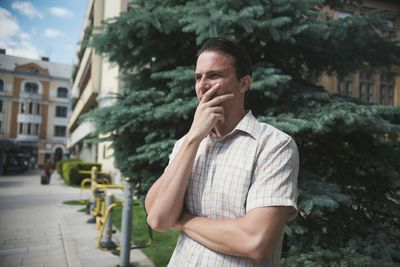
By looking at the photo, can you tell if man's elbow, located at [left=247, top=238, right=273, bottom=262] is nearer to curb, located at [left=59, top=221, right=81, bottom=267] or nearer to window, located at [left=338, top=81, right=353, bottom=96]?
window, located at [left=338, top=81, right=353, bottom=96]

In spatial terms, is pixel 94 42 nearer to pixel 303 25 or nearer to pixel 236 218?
pixel 303 25

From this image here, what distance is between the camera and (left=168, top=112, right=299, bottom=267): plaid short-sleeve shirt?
133 centimetres

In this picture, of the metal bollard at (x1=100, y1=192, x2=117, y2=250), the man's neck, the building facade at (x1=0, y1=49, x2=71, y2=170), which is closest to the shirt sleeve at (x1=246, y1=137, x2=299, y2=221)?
the man's neck

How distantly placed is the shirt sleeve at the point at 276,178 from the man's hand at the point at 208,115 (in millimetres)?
287

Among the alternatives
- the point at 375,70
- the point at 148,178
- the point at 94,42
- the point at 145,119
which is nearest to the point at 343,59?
the point at 375,70

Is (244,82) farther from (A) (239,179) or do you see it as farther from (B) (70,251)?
(B) (70,251)

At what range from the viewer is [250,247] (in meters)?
1.27

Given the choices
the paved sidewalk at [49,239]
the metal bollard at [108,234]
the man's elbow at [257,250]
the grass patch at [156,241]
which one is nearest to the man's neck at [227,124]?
the man's elbow at [257,250]

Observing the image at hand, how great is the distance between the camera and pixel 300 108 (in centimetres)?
330

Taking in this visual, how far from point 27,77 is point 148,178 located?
73.1 inches

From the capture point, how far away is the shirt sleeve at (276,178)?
4.25 feet

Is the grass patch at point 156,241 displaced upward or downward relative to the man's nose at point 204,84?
downward

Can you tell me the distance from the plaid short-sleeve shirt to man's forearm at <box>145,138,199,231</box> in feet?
0.35

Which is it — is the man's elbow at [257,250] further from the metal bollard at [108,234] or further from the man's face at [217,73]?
the metal bollard at [108,234]
